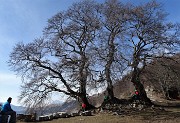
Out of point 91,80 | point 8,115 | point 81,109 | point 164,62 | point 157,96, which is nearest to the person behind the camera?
point 8,115

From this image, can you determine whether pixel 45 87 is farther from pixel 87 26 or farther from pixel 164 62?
pixel 164 62

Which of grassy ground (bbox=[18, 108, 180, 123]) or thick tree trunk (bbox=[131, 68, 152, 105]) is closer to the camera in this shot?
grassy ground (bbox=[18, 108, 180, 123])

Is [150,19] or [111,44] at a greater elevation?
[150,19]

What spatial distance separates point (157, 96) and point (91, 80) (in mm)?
23656

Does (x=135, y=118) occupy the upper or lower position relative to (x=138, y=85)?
lower

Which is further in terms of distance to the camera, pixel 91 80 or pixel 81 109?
pixel 81 109

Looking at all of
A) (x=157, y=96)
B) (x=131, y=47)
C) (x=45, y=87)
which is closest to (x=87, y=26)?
(x=131, y=47)

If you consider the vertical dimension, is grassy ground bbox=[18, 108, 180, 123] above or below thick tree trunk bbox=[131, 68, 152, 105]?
below

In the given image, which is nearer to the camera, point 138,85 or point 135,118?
point 135,118

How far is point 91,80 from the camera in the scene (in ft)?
85.1

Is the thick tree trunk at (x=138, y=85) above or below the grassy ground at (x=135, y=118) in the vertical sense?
above

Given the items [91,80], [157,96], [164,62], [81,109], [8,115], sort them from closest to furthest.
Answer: [8,115] < [91,80] < [81,109] < [164,62] < [157,96]

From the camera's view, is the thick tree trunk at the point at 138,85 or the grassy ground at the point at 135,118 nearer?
the grassy ground at the point at 135,118

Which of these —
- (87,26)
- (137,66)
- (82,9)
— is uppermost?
(82,9)
